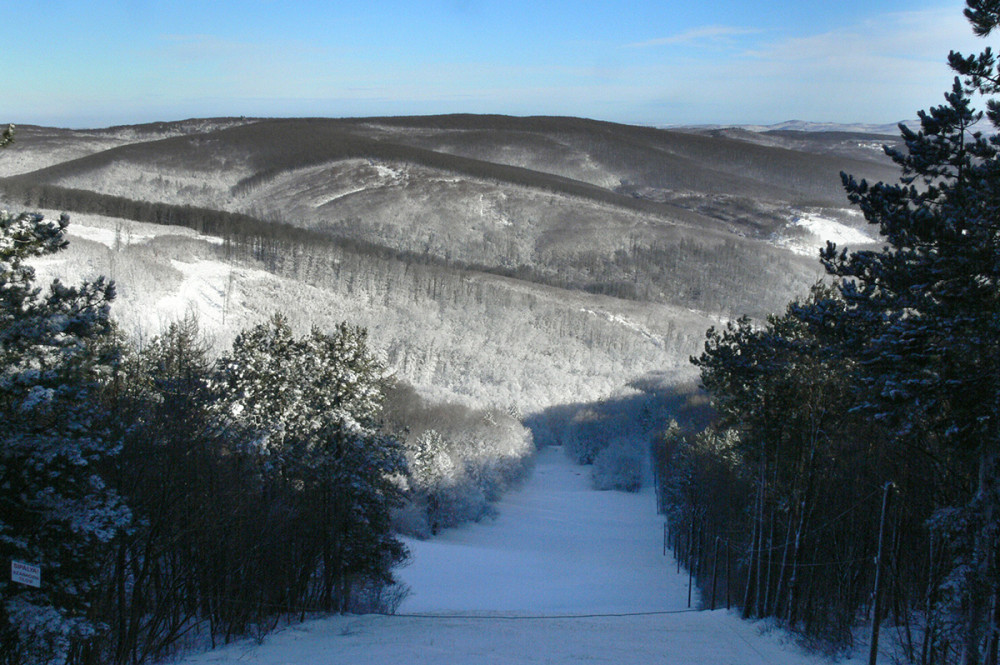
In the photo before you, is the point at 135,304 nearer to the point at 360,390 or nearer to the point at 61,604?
the point at 360,390

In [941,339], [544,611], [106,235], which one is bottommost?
[544,611]

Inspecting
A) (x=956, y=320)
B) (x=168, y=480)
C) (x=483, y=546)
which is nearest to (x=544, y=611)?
(x=168, y=480)

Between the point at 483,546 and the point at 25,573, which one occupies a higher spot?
the point at 25,573

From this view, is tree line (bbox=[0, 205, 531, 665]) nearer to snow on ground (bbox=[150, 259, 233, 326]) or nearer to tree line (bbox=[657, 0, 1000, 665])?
tree line (bbox=[657, 0, 1000, 665])

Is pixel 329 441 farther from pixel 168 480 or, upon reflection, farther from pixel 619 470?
A: pixel 619 470

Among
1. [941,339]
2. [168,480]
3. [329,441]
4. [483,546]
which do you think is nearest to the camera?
[941,339]

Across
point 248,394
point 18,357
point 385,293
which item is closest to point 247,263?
point 385,293

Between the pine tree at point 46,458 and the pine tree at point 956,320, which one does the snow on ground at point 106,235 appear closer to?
the pine tree at point 46,458
